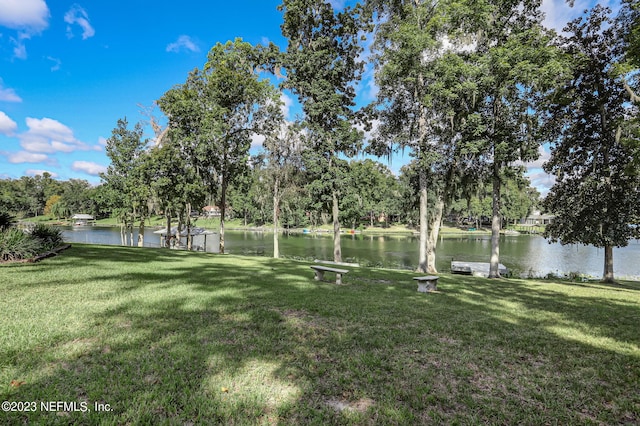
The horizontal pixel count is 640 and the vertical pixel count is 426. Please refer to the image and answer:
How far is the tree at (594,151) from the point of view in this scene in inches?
548

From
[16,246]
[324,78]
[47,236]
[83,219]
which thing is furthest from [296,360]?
[83,219]

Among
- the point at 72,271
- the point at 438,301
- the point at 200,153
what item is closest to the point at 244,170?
the point at 200,153

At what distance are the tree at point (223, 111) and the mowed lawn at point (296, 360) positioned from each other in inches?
582

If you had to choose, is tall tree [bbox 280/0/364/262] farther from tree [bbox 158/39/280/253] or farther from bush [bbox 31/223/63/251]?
bush [bbox 31/223/63/251]

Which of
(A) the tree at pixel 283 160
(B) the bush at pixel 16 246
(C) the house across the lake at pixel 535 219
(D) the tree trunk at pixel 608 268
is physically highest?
(A) the tree at pixel 283 160

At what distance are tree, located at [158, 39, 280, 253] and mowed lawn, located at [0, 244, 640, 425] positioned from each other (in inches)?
582

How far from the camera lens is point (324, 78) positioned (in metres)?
18.5

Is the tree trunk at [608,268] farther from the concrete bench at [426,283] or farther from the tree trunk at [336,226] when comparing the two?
the tree trunk at [336,226]

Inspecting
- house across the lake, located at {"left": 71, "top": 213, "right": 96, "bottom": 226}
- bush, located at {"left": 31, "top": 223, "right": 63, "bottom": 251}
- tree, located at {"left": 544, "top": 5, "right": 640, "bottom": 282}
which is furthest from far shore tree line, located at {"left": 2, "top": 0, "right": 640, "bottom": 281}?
house across the lake, located at {"left": 71, "top": 213, "right": 96, "bottom": 226}

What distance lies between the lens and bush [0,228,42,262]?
846cm

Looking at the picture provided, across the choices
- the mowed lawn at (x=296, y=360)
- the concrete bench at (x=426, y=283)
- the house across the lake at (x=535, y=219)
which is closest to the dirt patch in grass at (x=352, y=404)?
the mowed lawn at (x=296, y=360)

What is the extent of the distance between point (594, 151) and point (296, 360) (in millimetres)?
18974

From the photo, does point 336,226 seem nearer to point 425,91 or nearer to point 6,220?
point 425,91

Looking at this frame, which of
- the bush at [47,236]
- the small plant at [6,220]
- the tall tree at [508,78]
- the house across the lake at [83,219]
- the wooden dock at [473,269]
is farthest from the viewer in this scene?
the house across the lake at [83,219]
